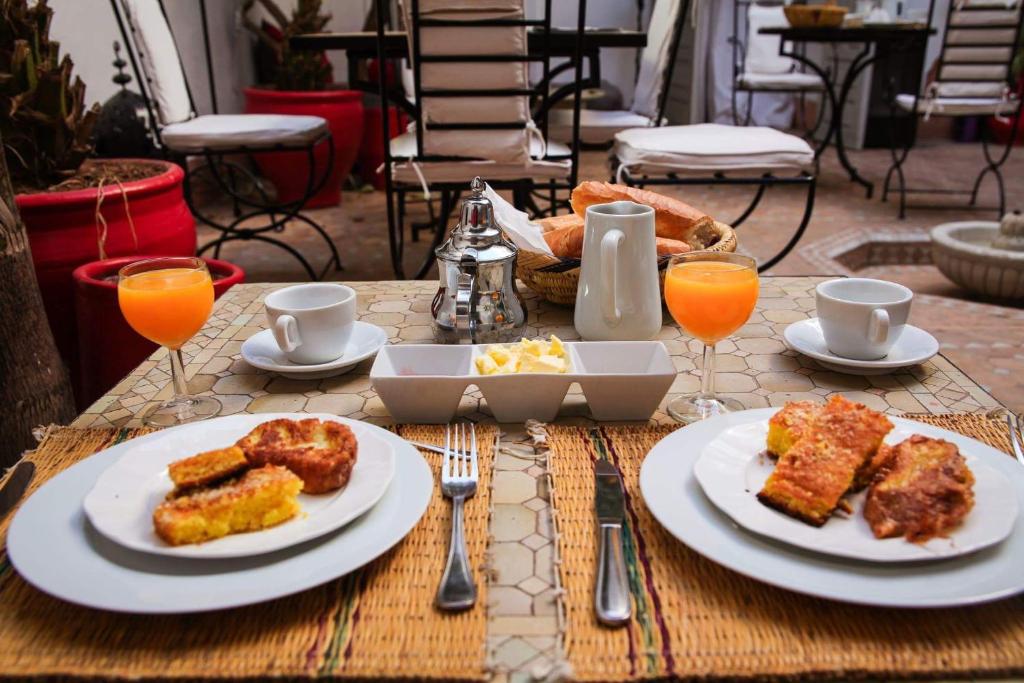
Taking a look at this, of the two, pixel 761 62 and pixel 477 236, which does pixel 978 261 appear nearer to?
pixel 477 236

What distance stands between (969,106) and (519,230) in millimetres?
3581

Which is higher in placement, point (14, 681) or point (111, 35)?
point (111, 35)

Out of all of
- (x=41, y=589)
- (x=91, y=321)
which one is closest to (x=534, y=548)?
(x=41, y=589)

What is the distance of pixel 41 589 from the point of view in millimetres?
583

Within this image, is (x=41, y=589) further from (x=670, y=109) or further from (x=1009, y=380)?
(x=670, y=109)

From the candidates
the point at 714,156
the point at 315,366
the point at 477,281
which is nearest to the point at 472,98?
the point at 714,156

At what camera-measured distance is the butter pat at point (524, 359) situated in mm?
899

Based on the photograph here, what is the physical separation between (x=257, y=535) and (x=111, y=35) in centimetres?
325

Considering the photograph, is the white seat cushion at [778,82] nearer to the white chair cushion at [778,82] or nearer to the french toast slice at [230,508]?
the white chair cushion at [778,82]

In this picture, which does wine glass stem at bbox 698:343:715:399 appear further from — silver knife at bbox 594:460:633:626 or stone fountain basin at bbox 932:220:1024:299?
stone fountain basin at bbox 932:220:1024:299

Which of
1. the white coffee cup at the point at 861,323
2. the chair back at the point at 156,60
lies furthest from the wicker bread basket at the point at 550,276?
the chair back at the point at 156,60

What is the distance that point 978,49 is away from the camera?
3.92m

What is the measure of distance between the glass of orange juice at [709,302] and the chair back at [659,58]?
1.91 m

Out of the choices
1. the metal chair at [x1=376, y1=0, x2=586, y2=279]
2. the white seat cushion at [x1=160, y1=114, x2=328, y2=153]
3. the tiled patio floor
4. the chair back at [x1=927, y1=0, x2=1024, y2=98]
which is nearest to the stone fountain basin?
the tiled patio floor
